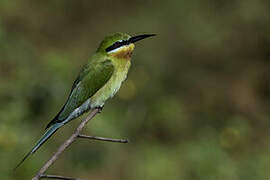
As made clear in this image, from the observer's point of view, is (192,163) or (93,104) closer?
(93,104)

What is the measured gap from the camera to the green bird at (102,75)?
110 inches

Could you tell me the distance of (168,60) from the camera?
552 cm

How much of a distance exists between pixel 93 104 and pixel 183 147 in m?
1.83

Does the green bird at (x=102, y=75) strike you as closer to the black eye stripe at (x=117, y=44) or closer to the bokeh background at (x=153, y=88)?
the black eye stripe at (x=117, y=44)

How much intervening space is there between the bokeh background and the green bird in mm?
843

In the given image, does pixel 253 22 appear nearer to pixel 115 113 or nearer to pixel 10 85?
pixel 115 113

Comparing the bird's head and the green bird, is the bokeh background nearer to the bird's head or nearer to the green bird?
the green bird

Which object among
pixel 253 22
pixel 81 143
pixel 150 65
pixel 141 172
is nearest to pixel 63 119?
pixel 81 143

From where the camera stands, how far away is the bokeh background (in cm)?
395

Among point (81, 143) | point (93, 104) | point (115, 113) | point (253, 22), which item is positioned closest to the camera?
point (93, 104)

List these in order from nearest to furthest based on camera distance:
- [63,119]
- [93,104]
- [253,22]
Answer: [63,119] < [93,104] < [253,22]

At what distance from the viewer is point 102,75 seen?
9.33ft

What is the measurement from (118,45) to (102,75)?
0.18 m

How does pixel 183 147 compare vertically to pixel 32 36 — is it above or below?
below
